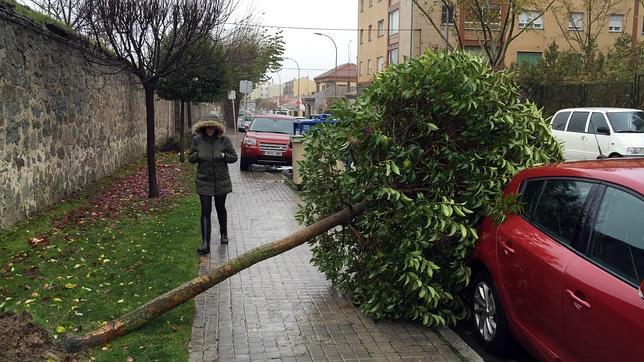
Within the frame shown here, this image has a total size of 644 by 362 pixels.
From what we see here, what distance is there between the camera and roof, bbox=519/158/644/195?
135 inches

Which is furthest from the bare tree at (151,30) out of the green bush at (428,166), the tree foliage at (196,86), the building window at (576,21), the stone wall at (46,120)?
the building window at (576,21)

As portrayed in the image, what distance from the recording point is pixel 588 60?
26.7 meters

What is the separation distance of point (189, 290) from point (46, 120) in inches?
226

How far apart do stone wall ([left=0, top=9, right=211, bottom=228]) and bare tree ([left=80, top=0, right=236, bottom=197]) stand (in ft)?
2.56

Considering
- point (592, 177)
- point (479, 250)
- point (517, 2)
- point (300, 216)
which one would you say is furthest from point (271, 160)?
point (592, 177)

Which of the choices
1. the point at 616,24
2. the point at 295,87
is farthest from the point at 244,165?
the point at 295,87

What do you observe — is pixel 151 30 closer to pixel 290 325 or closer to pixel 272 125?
pixel 290 325

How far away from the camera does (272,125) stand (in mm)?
19875

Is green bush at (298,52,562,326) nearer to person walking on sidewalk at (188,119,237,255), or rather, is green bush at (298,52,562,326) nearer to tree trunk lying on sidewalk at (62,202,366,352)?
tree trunk lying on sidewalk at (62,202,366,352)

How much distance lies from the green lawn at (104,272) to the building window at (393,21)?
41.0 metres

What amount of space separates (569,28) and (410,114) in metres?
37.7

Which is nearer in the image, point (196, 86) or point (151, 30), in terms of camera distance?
point (151, 30)

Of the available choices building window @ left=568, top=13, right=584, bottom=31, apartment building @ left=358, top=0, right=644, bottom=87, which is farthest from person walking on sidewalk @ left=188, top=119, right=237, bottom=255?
apartment building @ left=358, top=0, right=644, bottom=87

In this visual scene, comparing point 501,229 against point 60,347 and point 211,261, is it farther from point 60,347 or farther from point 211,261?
point 211,261
